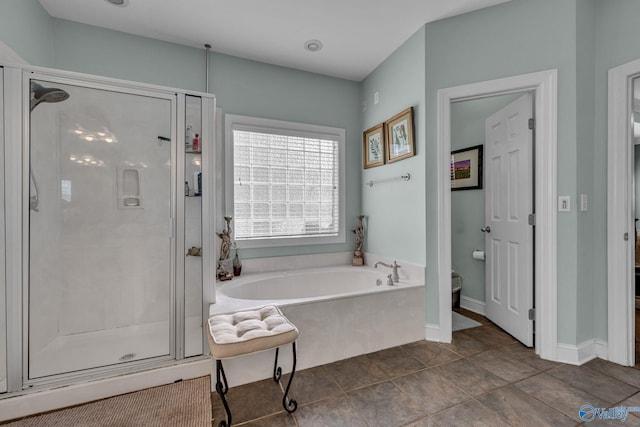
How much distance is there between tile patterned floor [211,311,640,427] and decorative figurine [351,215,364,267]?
3.57ft

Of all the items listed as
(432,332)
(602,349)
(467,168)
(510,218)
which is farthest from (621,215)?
(432,332)

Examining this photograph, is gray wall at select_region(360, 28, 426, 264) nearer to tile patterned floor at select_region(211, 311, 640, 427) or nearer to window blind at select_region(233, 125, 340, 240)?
window blind at select_region(233, 125, 340, 240)

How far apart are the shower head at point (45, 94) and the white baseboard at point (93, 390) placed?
159 cm

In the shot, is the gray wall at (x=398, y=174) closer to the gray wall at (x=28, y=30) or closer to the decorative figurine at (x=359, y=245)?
the decorative figurine at (x=359, y=245)

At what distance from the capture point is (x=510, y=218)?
7.91 ft

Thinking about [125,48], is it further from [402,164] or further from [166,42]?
[402,164]

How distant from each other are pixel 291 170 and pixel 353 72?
1266 mm

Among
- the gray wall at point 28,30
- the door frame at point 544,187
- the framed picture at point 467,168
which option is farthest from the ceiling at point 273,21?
the framed picture at point 467,168

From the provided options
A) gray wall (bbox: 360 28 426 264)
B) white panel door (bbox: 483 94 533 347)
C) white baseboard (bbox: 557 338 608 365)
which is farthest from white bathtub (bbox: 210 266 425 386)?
white baseboard (bbox: 557 338 608 365)

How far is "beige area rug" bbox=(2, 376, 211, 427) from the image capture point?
1.43m

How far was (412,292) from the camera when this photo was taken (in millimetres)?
2271

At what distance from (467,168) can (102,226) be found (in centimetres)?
337

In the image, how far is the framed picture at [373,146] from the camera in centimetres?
287

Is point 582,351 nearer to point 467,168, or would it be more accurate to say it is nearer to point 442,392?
point 442,392
